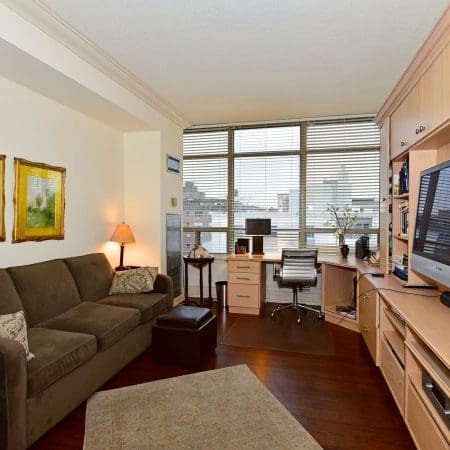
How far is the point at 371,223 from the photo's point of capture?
511 centimetres

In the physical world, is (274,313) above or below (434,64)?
below

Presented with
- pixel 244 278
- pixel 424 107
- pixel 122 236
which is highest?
pixel 424 107

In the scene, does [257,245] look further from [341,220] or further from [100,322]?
[100,322]

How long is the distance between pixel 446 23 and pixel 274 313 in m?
3.63

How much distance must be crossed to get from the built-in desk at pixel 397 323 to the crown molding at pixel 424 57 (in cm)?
161

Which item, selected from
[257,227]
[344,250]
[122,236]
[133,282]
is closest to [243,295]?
[257,227]

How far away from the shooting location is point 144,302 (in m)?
3.58

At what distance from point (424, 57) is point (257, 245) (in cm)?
328

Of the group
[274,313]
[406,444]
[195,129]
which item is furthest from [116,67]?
[406,444]

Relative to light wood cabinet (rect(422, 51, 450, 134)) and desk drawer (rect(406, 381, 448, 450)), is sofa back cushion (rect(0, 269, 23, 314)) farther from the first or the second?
light wood cabinet (rect(422, 51, 450, 134))

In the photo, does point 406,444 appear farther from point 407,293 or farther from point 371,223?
point 371,223

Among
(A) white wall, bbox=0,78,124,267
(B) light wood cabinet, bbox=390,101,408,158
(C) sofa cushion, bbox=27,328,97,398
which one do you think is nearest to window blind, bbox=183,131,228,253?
(A) white wall, bbox=0,78,124,267

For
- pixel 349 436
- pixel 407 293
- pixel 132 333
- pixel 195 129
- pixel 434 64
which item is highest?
pixel 195 129

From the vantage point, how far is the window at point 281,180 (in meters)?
5.15
